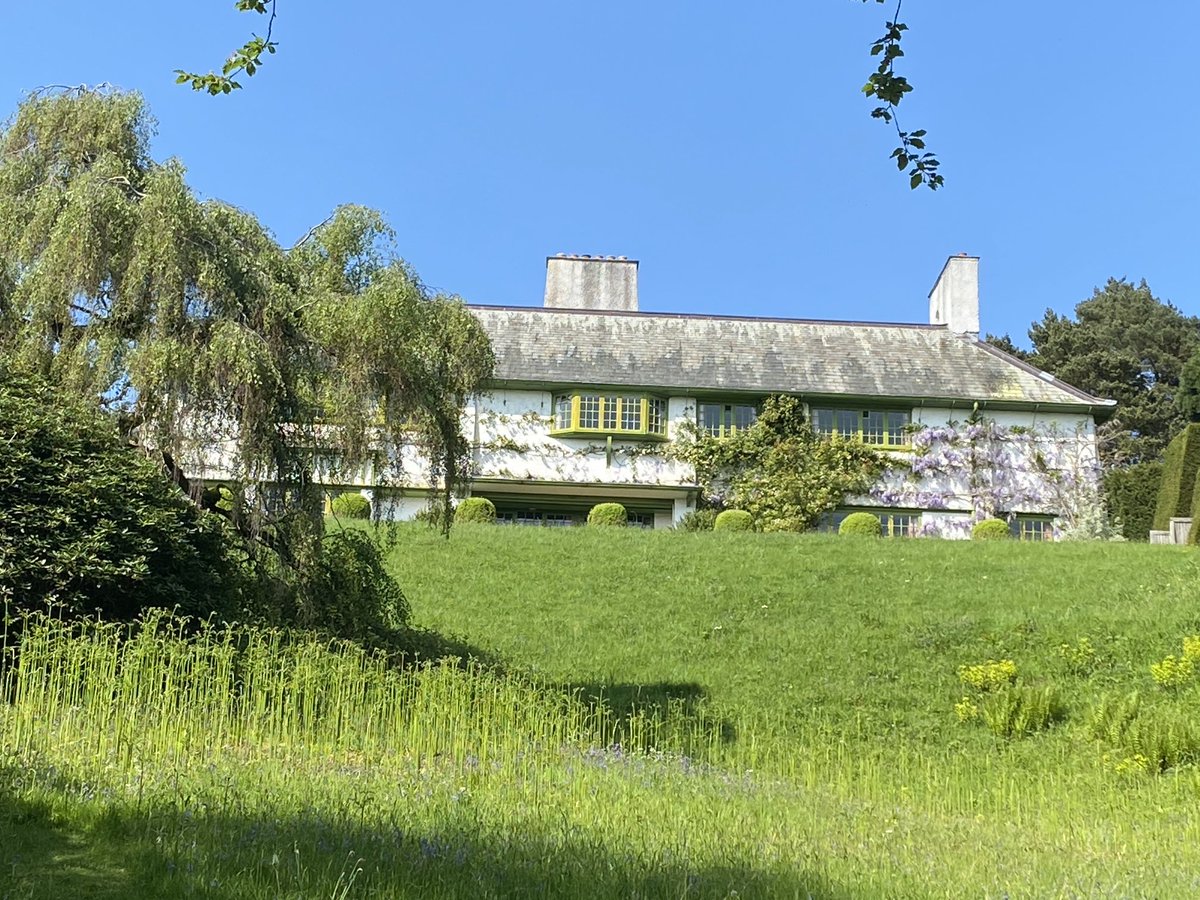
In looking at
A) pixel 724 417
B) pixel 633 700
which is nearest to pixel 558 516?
pixel 724 417

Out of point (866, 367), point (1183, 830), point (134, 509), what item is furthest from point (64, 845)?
point (866, 367)

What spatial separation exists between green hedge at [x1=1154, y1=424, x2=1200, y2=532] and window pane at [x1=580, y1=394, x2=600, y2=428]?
14.1m

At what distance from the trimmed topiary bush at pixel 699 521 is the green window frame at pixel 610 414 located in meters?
3.49

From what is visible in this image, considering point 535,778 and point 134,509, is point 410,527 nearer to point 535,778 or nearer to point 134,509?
point 134,509

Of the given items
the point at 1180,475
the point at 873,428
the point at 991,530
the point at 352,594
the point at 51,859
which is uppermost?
the point at 873,428

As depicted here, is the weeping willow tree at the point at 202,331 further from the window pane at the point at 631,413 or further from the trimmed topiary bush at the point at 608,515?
the window pane at the point at 631,413

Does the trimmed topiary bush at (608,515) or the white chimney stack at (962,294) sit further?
the white chimney stack at (962,294)

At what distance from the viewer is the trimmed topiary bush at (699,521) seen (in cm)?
2709

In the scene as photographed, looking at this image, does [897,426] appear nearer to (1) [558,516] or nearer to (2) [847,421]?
(2) [847,421]

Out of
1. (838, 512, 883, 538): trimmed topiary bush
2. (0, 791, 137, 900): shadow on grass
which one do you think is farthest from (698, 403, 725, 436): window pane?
(0, 791, 137, 900): shadow on grass

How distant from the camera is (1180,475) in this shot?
24812mm

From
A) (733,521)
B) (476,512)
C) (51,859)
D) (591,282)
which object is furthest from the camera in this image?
(591,282)

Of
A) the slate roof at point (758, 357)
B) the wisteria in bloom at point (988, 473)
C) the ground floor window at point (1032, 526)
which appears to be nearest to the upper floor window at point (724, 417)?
the slate roof at point (758, 357)

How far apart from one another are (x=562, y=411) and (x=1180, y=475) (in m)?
15.4
